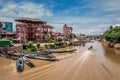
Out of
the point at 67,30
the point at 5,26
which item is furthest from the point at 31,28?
the point at 67,30

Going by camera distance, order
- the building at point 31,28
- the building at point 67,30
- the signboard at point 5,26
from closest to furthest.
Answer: the signboard at point 5,26, the building at point 31,28, the building at point 67,30

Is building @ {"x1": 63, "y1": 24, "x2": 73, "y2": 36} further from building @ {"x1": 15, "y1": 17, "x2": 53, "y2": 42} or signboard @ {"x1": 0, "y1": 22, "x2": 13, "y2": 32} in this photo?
signboard @ {"x1": 0, "y1": 22, "x2": 13, "y2": 32}

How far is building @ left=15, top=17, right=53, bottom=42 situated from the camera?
67.4 m

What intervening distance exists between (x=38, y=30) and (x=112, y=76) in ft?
176

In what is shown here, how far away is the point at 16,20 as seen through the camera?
216 ft

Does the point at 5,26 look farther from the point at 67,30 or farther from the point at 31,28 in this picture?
the point at 67,30

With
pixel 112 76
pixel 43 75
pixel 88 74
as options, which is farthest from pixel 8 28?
pixel 112 76

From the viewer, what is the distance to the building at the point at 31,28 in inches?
2655

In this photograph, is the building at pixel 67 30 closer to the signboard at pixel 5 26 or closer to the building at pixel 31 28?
the building at pixel 31 28

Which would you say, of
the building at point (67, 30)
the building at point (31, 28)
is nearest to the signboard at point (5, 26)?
the building at point (31, 28)

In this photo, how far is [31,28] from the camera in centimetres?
7112

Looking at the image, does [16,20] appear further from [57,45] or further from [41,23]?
[57,45]

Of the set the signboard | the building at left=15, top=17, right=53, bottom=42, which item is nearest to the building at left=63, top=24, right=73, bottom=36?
the building at left=15, top=17, right=53, bottom=42

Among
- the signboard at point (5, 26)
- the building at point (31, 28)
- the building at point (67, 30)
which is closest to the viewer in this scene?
the signboard at point (5, 26)
